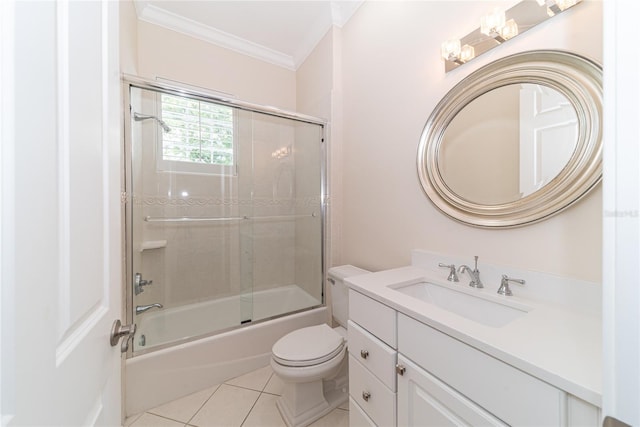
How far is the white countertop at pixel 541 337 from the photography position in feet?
1.65

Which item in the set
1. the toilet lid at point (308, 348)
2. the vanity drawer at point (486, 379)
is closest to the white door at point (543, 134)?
the vanity drawer at point (486, 379)

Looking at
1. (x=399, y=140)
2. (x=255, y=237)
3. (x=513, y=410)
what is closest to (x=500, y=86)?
(x=399, y=140)

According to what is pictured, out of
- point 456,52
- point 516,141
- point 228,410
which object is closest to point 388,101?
point 456,52

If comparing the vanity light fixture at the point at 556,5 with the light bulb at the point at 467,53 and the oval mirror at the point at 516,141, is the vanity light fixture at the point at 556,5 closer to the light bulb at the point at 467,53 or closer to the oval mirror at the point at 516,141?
the oval mirror at the point at 516,141

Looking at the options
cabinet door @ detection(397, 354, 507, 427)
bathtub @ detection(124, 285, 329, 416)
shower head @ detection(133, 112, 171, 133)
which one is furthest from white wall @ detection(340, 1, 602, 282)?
shower head @ detection(133, 112, 171, 133)

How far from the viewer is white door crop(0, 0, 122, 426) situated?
0.31 meters

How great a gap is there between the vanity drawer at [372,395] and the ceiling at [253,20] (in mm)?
2389

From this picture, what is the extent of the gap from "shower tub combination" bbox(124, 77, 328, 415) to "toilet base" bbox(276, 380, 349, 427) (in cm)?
48

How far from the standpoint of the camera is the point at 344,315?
1651 millimetres

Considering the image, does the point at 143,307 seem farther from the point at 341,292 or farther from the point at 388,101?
the point at 388,101

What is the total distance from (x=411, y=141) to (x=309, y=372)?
139 cm

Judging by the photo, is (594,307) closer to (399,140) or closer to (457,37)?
(399,140)

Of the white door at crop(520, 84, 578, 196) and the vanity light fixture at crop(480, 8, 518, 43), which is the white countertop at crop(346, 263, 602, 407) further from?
A: the vanity light fixture at crop(480, 8, 518, 43)

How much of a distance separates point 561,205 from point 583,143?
0.22m
